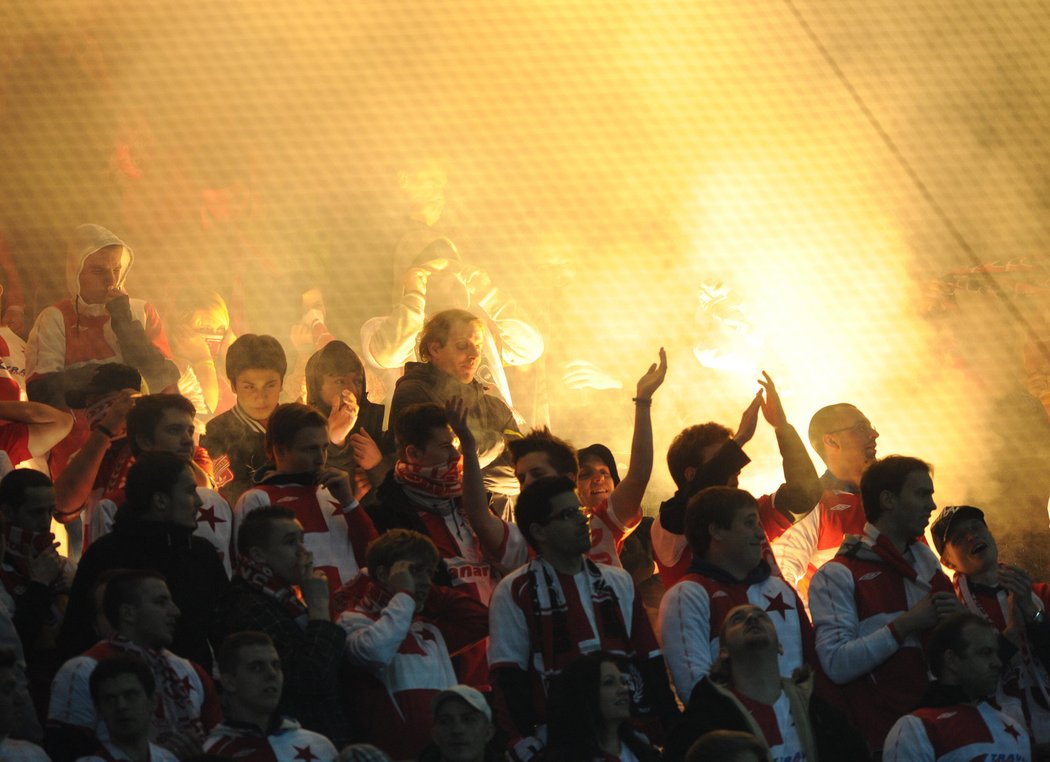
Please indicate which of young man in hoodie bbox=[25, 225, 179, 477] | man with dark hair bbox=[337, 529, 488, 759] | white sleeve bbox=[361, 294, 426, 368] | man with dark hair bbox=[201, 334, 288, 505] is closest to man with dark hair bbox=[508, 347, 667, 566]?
man with dark hair bbox=[337, 529, 488, 759]

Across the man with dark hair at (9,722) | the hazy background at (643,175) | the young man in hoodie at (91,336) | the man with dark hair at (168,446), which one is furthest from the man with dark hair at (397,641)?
the hazy background at (643,175)

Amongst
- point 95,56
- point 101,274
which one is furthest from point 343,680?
point 95,56

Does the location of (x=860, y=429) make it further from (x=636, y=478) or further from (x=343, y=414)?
(x=343, y=414)

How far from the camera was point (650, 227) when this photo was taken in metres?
7.24

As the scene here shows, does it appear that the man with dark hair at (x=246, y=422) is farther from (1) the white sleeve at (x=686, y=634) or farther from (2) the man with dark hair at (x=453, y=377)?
(1) the white sleeve at (x=686, y=634)

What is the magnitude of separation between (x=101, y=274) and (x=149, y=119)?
0.91 m

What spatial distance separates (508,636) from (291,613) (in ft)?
1.49

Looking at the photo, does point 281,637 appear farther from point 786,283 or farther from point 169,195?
point 786,283

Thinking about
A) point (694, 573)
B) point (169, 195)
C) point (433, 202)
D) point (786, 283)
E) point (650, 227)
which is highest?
point (169, 195)

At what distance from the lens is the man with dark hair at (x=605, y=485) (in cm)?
390

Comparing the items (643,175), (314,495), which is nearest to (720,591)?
(314,495)

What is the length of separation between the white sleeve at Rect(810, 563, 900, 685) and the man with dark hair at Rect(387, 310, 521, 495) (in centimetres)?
A: 120

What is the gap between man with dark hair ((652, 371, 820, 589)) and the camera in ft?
13.0

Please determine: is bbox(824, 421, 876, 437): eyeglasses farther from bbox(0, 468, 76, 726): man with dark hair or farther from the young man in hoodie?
the young man in hoodie
